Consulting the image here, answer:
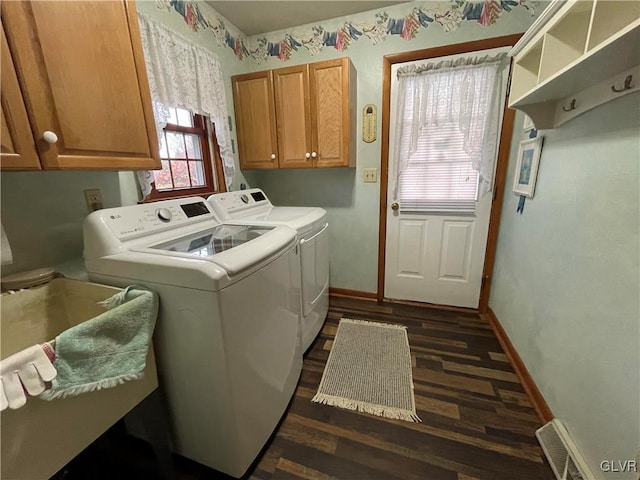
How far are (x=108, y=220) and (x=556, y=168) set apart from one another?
2164 mm

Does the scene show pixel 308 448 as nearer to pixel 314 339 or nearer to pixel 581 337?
pixel 314 339

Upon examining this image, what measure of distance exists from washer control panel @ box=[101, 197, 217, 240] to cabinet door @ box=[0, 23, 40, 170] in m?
0.32

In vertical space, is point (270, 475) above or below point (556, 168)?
below

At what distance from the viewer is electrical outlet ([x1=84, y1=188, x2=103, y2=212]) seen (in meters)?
1.28

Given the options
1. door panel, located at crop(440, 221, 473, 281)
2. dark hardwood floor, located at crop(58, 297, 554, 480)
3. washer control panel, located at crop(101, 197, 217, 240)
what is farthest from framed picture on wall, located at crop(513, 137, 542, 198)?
washer control panel, located at crop(101, 197, 217, 240)

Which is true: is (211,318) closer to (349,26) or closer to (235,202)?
(235,202)

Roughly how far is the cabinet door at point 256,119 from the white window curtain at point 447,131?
104cm

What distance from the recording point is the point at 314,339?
1.97 metres

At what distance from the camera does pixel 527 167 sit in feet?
5.58

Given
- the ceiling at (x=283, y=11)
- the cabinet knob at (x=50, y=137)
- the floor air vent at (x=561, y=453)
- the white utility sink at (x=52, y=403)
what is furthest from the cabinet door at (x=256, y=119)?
the floor air vent at (x=561, y=453)

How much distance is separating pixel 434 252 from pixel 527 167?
0.94 meters

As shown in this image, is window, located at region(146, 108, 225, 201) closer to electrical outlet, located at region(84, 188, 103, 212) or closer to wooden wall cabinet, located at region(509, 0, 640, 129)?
electrical outlet, located at region(84, 188, 103, 212)

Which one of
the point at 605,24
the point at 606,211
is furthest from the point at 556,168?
the point at 605,24

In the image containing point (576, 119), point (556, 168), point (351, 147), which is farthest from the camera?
point (351, 147)
